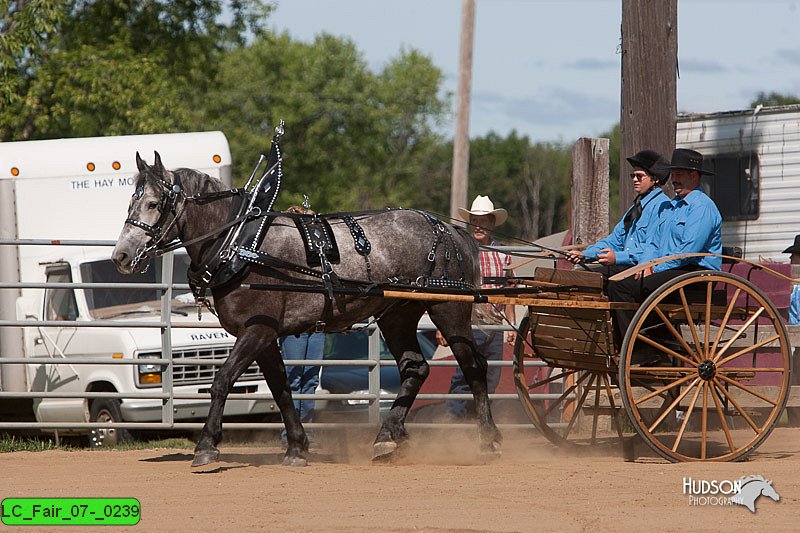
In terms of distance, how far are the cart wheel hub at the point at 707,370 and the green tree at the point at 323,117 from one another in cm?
3220

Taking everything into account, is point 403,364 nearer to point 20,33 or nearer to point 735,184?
point 735,184

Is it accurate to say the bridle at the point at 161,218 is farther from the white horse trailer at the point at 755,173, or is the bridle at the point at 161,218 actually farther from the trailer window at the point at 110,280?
the white horse trailer at the point at 755,173

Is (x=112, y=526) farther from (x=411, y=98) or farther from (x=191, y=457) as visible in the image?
(x=411, y=98)

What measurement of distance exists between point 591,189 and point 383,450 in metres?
3.45

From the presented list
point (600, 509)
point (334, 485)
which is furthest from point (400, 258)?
point (600, 509)

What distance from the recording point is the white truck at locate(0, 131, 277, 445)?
1123 centimetres

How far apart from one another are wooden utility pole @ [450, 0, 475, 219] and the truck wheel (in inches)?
420

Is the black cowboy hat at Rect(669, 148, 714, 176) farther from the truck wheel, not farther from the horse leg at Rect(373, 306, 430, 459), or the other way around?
the truck wheel

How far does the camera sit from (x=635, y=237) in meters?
8.76

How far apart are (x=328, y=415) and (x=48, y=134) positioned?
11.6 meters

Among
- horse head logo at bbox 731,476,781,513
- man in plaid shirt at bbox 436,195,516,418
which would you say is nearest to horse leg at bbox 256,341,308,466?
man in plaid shirt at bbox 436,195,516,418

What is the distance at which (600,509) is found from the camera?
653 centimetres

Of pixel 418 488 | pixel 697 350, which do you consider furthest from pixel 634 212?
pixel 418 488

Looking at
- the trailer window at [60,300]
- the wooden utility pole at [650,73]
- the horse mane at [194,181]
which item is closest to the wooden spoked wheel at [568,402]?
the wooden utility pole at [650,73]
